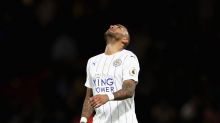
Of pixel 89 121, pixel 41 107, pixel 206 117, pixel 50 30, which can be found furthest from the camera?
pixel 50 30

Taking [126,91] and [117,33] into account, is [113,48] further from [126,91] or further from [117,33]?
[126,91]

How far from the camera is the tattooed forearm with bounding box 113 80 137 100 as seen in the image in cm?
757

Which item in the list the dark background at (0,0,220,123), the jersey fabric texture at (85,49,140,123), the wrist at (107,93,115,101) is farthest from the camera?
the dark background at (0,0,220,123)

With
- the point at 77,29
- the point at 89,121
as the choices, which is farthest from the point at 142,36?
the point at 89,121

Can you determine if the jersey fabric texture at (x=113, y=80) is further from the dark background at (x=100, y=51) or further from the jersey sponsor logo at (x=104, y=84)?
the dark background at (x=100, y=51)

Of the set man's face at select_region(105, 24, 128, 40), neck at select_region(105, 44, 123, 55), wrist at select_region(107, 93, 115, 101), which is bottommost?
wrist at select_region(107, 93, 115, 101)

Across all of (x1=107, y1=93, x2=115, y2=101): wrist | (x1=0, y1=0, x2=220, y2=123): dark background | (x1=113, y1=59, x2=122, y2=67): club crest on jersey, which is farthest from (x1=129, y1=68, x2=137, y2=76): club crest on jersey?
(x1=0, y1=0, x2=220, y2=123): dark background

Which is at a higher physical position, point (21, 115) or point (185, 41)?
point (185, 41)

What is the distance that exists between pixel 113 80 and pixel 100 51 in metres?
5.65

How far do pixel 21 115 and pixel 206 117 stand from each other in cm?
308

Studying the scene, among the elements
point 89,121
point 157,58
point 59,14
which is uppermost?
point 59,14

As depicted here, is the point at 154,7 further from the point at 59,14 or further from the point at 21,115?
the point at 21,115

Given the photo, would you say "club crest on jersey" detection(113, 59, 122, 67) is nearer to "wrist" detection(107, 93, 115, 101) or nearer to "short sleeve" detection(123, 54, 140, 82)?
"short sleeve" detection(123, 54, 140, 82)

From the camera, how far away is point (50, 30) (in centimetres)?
1411
